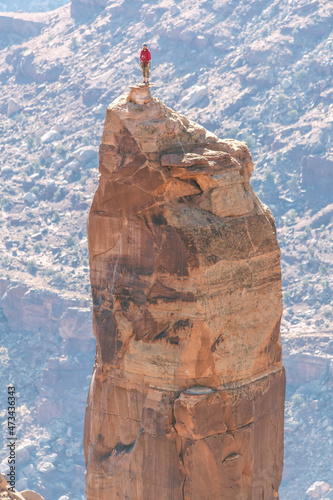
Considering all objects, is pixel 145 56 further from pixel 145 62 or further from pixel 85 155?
pixel 85 155

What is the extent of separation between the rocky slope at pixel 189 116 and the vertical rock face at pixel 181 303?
73885 millimetres

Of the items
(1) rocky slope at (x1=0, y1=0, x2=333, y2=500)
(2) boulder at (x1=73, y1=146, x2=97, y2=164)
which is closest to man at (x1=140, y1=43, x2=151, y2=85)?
(1) rocky slope at (x1=0, y1=0, x2=333, y2=500)

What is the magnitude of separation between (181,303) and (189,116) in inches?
4030

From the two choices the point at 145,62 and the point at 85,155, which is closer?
the point at 145,62

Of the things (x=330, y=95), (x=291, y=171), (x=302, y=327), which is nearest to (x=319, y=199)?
(x=291, y=171)

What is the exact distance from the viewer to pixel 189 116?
117 meters

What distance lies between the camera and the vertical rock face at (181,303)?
15.6 metres

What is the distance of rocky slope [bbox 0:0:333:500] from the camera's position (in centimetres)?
9662

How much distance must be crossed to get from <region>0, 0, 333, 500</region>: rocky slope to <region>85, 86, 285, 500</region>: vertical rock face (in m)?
73.9

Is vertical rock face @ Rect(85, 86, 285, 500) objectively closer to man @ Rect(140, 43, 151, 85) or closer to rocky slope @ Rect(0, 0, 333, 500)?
man @ Rect(140, 43, 151, 85)

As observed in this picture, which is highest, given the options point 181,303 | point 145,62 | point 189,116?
point 189,116

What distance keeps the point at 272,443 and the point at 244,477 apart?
74cm

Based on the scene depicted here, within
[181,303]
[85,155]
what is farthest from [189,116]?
[181,303]

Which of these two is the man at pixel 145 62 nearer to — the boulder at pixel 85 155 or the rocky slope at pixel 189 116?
the rocky slope at pixel 189 116
